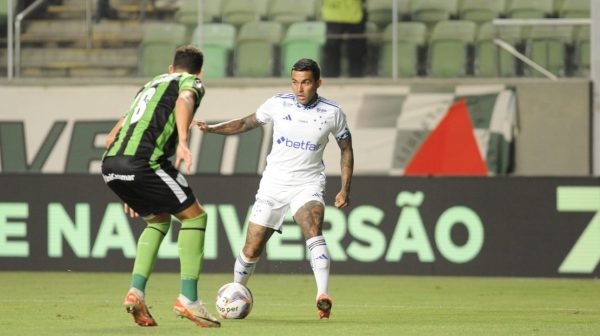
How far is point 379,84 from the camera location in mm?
18969

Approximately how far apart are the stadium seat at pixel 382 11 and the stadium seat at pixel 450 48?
518 millimetres

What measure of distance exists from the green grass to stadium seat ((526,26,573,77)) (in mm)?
4117

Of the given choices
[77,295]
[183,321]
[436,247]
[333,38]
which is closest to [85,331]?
[183,321]

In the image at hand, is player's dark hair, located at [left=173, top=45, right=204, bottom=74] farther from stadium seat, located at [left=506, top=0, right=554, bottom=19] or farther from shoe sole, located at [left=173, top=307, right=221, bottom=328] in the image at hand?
stadium seat, located at [left=506, top=0, right=554, bottom=19]

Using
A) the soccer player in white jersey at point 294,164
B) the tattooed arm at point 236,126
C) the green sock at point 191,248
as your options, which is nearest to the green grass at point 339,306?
the green sock at point 191,248

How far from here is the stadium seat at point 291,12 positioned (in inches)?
749

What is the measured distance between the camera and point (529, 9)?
18.7 m

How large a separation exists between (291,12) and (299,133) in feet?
29.2

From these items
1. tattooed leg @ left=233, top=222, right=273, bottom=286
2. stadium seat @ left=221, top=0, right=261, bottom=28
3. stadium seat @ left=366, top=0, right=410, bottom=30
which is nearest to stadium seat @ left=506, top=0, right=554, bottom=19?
stadium seat @ left=366, top=0, right=410, bottom=30

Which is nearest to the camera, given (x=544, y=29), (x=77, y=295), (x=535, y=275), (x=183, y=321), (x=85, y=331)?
(x=85, y=331)

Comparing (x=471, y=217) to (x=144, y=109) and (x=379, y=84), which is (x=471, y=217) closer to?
(x=379, y=84)

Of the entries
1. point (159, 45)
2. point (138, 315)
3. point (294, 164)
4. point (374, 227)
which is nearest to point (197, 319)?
point (138, 315)

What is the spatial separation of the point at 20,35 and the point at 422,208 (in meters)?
6.80

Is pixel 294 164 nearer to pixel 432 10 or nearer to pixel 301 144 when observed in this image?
pixel 301 144
